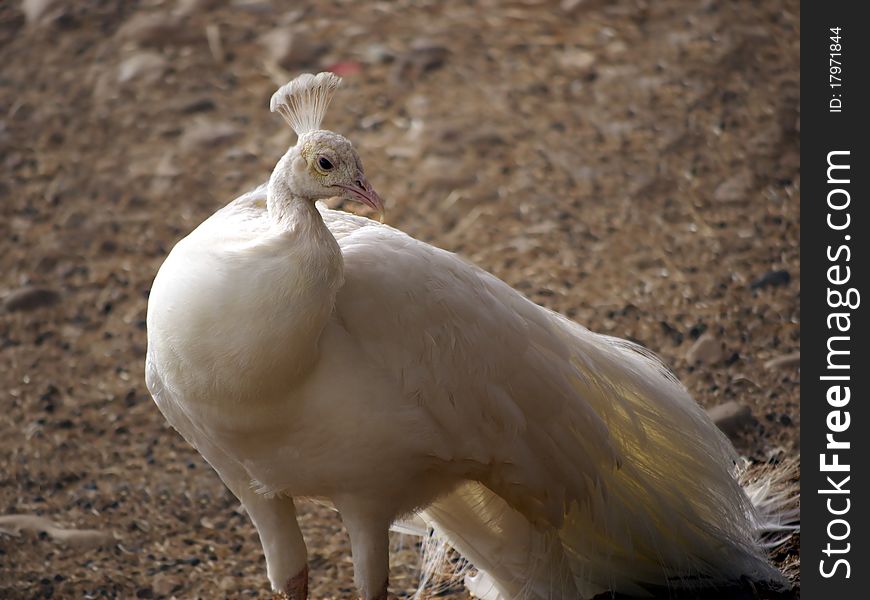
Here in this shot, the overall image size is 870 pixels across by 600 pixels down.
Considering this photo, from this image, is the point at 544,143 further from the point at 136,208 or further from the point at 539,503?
the point at 539,503

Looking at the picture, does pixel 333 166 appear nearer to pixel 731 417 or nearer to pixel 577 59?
pixel 731 417

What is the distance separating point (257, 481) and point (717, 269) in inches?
124

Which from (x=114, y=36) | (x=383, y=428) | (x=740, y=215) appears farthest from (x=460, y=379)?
(x=114, y=36)

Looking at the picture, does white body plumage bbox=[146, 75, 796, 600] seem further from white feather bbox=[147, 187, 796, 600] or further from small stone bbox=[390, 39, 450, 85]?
small stone bbox=[390, 39, 450, 85]

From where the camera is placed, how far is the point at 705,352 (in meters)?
5.25

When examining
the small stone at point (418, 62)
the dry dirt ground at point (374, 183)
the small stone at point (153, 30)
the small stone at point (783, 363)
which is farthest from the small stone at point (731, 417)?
the small stone at point (153, 30)

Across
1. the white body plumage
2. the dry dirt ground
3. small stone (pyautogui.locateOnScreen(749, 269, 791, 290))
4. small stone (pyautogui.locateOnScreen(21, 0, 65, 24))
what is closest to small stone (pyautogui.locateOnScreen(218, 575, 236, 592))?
the dry dirt ground

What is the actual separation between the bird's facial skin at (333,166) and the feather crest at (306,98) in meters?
0.11

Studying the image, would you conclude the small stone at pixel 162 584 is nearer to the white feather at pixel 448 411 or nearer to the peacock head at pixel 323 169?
the white feather at pixel 448 411

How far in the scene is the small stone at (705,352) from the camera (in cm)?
523

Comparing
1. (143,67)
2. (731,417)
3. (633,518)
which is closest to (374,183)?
(143,67)

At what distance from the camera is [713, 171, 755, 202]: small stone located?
6242 millimetres

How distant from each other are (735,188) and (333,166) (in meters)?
3.87

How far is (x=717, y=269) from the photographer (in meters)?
5.78
